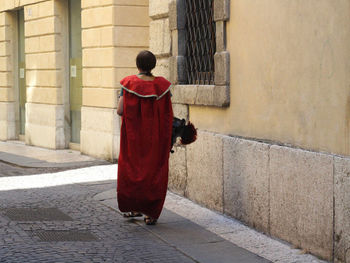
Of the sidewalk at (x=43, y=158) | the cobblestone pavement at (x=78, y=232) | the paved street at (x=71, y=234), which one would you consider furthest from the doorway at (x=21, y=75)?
the cobblestone pavement at (x=78, y=232)

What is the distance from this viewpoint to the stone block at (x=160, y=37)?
917cm

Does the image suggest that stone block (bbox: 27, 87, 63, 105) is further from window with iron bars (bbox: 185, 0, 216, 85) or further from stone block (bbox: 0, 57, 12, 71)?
window with iron bars (bbox: 185, 0, 216, 85)

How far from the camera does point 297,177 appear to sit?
6.05m

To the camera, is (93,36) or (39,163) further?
(93,36)

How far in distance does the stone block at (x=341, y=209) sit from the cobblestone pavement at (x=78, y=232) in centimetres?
111

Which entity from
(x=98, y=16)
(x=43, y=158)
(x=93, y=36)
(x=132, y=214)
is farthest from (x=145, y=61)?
(x=43, y=158)

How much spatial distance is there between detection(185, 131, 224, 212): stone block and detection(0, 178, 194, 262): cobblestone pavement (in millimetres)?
994

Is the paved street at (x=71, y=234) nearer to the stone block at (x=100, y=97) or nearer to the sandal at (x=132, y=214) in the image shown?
the sandal at (x=132, y=214)

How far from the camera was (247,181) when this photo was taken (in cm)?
706

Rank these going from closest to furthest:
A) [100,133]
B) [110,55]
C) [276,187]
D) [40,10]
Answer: [276,187] < [110,55] < [100,133] < [40,10]

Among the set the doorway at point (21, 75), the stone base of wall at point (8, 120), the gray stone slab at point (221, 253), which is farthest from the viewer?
the stone base of wall at point (8, 120)

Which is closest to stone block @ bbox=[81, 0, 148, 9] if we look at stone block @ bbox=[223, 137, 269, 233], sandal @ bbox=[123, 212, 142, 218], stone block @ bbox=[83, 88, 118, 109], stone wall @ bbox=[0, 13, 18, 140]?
stone block @ bbox=[83, 88, 118, 109]

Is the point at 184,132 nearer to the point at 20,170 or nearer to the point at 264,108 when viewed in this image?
the point at 264,108

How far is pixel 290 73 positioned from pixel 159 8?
341cm
